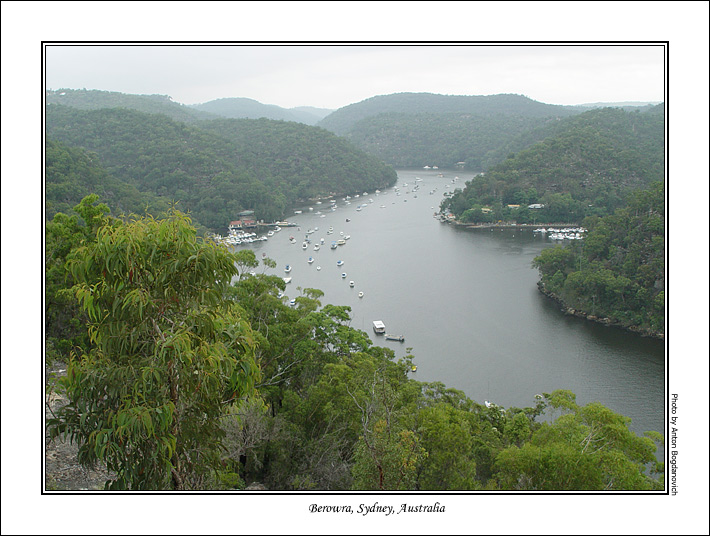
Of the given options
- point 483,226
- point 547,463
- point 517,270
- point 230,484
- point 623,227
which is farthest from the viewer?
point 483,226

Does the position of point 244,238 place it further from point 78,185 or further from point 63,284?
point 63,284

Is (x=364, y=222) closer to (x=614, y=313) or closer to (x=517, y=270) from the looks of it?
(x=517, y=270)

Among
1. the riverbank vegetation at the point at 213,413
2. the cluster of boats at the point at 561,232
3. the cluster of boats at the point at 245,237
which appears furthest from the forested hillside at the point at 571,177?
the riverbank vegetation at the point at 213,413

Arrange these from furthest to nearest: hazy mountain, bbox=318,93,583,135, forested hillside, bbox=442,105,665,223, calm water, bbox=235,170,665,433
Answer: hazy mountain, bbox=318,93,583,135, forested hillside, bbox=442,105,665,223, calm water, bbox=235,170,665,433

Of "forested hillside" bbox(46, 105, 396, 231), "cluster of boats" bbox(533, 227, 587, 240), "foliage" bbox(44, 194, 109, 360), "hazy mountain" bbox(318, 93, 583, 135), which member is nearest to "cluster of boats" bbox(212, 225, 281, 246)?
"forested hillside" bbox(46, 105, 396, 231)

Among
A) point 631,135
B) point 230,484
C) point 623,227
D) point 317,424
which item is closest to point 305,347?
point 317,424

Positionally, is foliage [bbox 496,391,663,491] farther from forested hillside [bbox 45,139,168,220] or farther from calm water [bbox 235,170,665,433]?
forested hillside [bbox 45,139,168,220]
